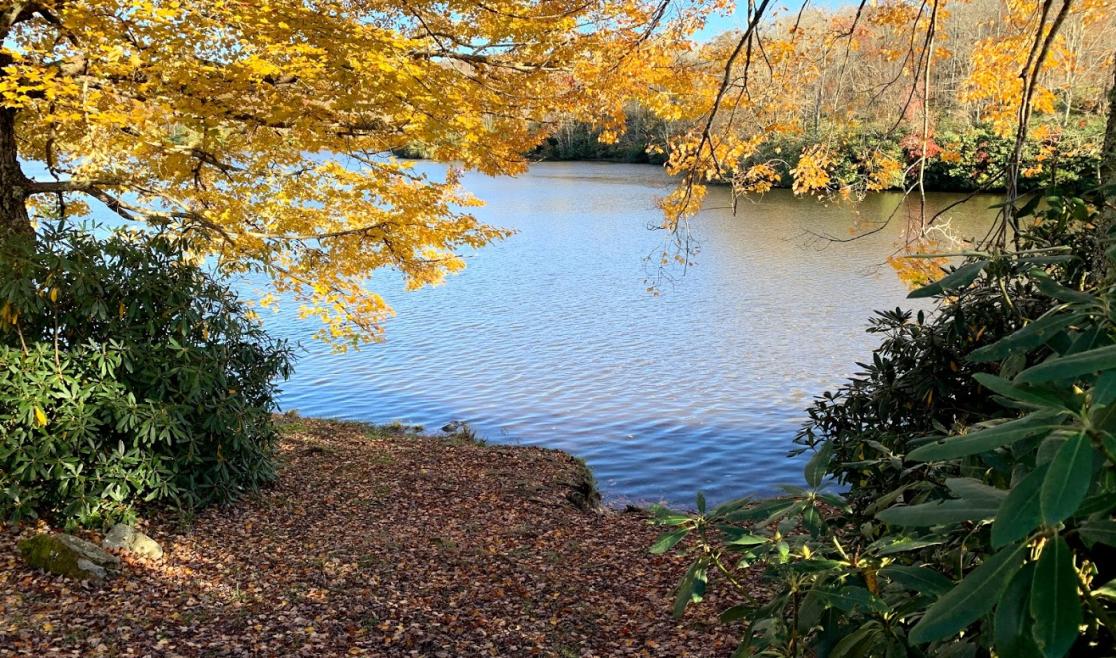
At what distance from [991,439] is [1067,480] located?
0.35 ft

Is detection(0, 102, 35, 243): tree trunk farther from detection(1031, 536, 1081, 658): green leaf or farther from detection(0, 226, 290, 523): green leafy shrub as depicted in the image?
detection(1031, 536, 1081, 658): green leaf

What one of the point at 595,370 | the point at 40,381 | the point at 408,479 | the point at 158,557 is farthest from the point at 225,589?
the point at 595,370

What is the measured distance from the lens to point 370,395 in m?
11.2

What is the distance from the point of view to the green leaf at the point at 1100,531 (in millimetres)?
840

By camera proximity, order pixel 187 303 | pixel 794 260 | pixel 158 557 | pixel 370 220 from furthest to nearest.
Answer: pixel 794 260 < pixel 370 220 < pixel 187 303 < pixel 158 557

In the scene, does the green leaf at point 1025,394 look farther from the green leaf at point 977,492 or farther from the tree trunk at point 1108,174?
the tree trunk at point 1108,174

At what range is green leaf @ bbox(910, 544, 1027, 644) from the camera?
77cm

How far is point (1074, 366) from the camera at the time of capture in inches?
28.7

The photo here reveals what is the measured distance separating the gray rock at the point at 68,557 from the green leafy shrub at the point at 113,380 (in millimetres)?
382

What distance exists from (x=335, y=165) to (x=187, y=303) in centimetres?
222

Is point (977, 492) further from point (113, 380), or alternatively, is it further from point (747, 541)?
point (113, 380)

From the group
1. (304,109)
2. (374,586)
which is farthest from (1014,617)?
(304,109)

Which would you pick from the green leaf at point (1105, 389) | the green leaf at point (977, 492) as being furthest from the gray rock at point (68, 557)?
the green leaf at point (1105, 389)

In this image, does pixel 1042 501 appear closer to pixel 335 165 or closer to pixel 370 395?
pixel 335 165
